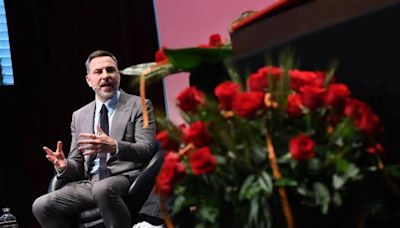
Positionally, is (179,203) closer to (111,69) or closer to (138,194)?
(138,194)

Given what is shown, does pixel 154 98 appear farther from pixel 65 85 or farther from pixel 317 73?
pixel 317 73

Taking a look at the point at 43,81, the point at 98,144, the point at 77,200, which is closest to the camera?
the point at 98,144

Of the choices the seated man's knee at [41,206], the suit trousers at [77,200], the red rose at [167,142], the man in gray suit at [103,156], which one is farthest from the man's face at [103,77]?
the red rose at [167,142]

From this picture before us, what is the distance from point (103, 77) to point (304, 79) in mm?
2515

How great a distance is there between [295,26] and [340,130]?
0.27m

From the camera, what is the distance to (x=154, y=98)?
4.95 metres

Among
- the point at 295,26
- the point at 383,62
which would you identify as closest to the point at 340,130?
the point at 383,62

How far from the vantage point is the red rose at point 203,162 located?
3.81ft

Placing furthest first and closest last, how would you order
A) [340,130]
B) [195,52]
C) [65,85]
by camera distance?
1. [65,85]
2. [195,52]
3. [340,130]

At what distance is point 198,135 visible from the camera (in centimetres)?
119

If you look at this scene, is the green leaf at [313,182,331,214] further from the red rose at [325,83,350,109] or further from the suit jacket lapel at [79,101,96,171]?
the suit jacket lapel at [79,101,96,171]

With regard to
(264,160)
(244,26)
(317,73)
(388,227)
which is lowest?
(388,227)

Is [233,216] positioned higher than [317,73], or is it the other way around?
[317,73]

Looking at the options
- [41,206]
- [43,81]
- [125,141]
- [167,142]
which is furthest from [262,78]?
[43,81]
